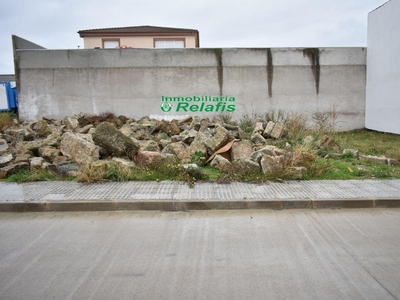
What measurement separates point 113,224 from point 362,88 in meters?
14.8

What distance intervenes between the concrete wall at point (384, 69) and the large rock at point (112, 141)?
11338 mm

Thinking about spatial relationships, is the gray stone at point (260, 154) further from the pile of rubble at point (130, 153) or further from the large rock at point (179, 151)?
the large rock at point (179, 151)

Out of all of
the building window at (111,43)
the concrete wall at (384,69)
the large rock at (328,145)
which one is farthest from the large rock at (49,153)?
the building window at (111,43)

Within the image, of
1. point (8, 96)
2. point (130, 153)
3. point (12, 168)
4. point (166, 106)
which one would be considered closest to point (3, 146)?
point (12, 168)

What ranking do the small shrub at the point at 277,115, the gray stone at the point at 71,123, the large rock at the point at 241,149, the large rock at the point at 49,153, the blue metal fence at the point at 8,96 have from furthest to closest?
the blue metal fence at the point at 8,96
the small shrub at the point at 277,115
the gray stone at the point at 71,123
the large rock at the point at 49,153
the large rock at the point at 241,149

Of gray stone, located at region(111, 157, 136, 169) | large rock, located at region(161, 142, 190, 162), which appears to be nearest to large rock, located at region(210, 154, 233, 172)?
large rock, located at region(161, 142, 190, 162)

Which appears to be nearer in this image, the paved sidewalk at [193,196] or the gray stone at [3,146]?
the paved sidewalk at [193,196]

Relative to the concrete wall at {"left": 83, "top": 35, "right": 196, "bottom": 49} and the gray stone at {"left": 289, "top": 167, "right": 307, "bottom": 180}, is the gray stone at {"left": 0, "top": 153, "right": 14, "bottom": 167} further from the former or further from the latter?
the concrete wall at {"left": 83, "top": 35, "right": 196, "bottom": 49}

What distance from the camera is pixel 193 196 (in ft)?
18.8

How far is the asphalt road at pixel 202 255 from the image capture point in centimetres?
305

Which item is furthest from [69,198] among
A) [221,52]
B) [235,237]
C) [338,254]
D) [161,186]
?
[221,52]

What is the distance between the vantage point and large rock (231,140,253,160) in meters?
7.96

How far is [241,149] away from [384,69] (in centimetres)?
976

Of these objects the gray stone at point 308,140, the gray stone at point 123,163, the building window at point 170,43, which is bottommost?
the gray stone at point 123,163
